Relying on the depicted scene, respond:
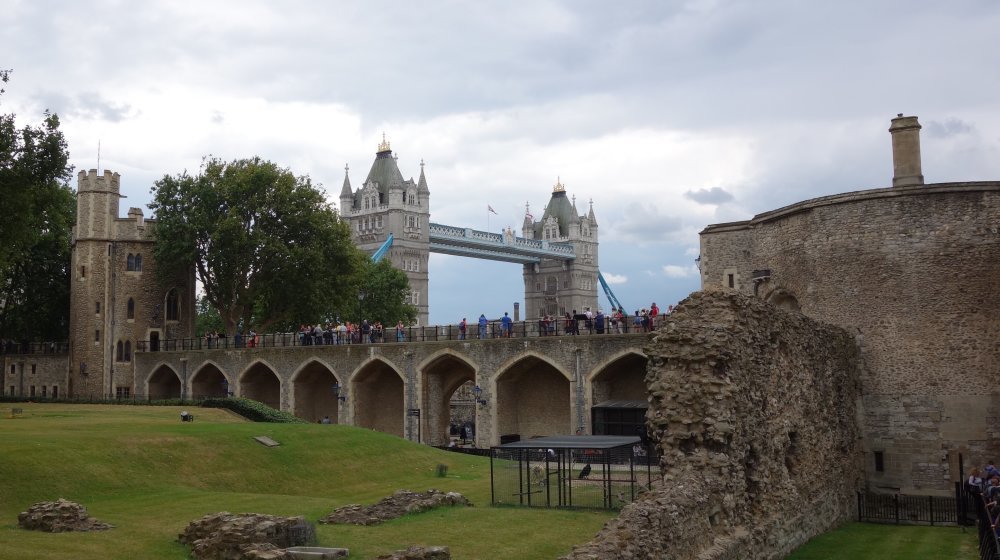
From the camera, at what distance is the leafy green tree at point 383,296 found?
248ft

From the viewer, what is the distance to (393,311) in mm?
77000

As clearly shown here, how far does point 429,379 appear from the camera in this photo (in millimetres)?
43312

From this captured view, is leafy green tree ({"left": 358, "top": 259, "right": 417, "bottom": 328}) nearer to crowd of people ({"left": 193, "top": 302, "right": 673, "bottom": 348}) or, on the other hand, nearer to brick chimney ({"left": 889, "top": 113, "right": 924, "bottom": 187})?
crowd of people ({"left": 193, "top": 302, "right": 673, "bottom": 348})

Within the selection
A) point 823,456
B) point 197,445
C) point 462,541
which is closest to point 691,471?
point 462,541

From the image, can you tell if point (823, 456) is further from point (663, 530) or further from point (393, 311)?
point (393, 311)

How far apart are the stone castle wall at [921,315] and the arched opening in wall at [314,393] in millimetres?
26839

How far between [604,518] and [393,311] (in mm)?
59218

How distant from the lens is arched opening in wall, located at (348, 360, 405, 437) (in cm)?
4588

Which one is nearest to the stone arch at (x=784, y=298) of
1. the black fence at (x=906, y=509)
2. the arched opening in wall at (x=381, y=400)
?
the black fence at (x=906, y=509)

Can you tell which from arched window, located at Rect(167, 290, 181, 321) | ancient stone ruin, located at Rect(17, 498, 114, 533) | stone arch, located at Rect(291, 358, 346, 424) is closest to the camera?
ancient stone ruin, located at Rect(17, 498, 114, 533)

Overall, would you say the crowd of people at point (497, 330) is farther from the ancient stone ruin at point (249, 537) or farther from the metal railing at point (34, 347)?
the ancient stone ruin at point (249, 537)

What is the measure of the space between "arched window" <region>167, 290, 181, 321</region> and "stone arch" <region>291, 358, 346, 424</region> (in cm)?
1214

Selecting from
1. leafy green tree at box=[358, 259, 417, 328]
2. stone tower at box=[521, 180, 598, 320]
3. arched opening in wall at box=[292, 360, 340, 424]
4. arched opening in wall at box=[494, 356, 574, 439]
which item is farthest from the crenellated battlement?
stone tower at box=[521, 180, 598, 320]

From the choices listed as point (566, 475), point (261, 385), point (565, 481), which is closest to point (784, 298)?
point (566, 475)
